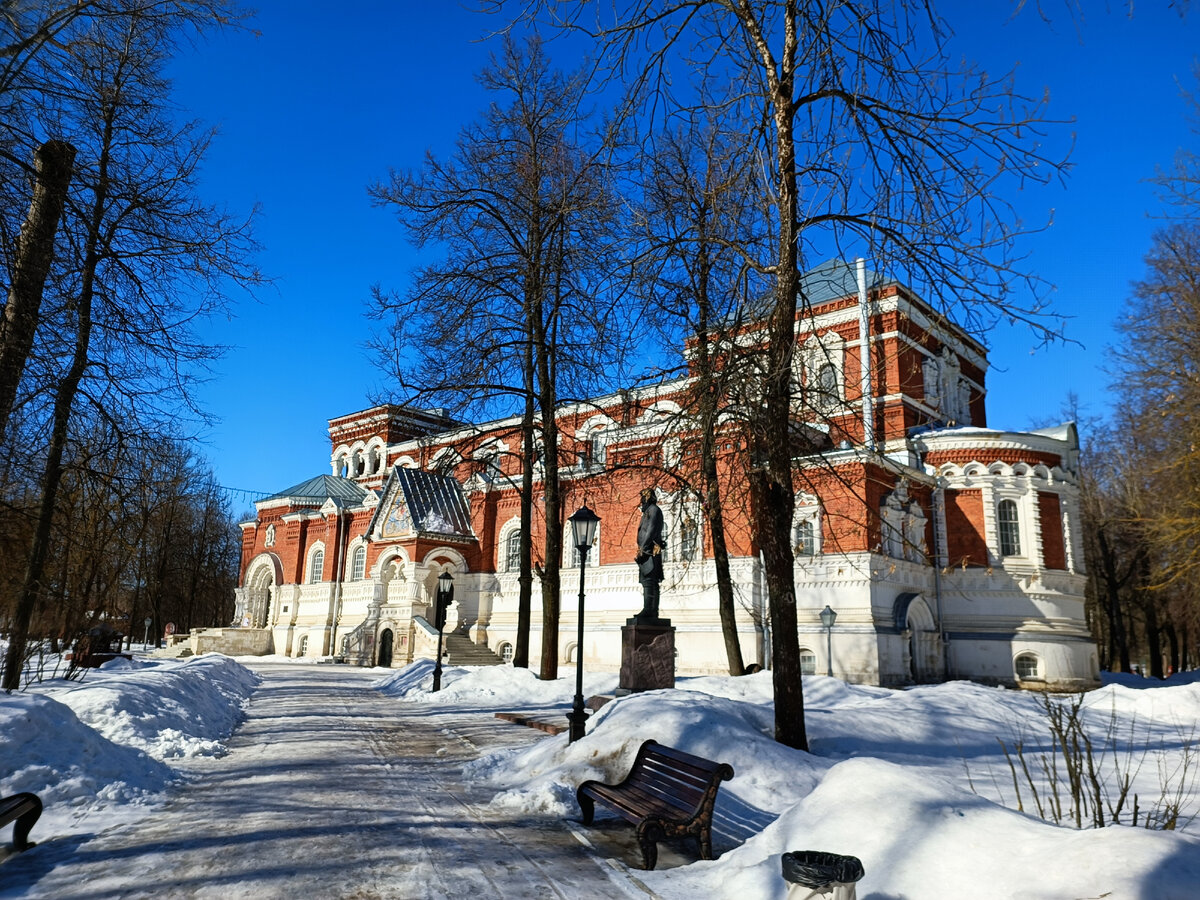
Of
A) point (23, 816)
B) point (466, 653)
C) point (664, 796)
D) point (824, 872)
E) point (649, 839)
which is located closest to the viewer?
point (824, 872)

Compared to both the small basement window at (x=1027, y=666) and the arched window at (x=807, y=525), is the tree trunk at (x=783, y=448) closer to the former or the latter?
the arched window at (x=807, y=525)

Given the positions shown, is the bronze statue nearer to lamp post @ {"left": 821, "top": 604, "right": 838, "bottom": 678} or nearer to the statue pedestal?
the statue pedestal

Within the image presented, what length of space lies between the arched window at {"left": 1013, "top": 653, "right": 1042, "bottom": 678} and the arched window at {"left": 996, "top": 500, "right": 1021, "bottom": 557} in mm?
A: 3175

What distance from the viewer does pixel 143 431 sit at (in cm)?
1141

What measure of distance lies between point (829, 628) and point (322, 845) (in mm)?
17617

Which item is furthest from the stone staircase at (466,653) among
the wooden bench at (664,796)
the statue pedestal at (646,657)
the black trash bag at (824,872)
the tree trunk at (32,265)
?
the black trash bag at (824,872)

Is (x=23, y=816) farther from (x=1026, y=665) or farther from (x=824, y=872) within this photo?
(x=1026, y=665)

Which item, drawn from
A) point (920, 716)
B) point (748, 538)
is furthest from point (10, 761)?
point (748, 538)

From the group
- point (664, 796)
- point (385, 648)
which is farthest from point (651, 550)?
point (385, 648)

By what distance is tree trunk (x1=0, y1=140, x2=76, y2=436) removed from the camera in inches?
336

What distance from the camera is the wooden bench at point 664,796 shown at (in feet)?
17.8

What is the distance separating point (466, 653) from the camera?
2802 cm

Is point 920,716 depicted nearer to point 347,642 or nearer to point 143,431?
point 143,431

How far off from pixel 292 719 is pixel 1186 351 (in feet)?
65.6
